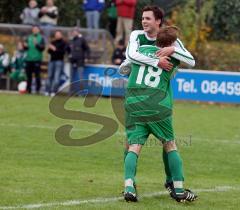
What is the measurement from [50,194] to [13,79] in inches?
650

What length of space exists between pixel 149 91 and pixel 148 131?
432 millimetres

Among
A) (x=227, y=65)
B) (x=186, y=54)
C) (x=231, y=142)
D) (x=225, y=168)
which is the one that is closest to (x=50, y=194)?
(x=186, y=54)

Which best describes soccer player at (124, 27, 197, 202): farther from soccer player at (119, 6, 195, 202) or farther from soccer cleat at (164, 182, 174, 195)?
soccer cleat at (164, 182, 174, 195)

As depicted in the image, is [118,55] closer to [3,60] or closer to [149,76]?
[3,60]

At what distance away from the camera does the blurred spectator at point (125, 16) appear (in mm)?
26172

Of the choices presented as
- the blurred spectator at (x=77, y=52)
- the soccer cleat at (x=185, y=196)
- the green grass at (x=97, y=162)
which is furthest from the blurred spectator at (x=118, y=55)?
the soccer cleat at (x=185, y=196)

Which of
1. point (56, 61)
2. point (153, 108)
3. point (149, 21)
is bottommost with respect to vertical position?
point (56, 61)

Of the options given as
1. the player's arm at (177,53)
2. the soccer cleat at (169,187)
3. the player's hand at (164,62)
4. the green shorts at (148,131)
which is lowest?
the soccer cleat at (169,187)

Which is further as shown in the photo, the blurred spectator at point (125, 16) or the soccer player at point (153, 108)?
the blurred spectator at point (125, 16)

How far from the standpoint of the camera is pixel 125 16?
86.5ft

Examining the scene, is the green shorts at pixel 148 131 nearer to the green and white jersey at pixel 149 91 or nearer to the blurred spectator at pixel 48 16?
the green and white jersey at pixel 149 91

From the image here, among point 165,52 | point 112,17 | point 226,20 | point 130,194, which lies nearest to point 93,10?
point 112,17

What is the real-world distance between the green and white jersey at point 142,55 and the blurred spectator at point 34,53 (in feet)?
51.5

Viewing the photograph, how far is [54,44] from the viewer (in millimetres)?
24688
